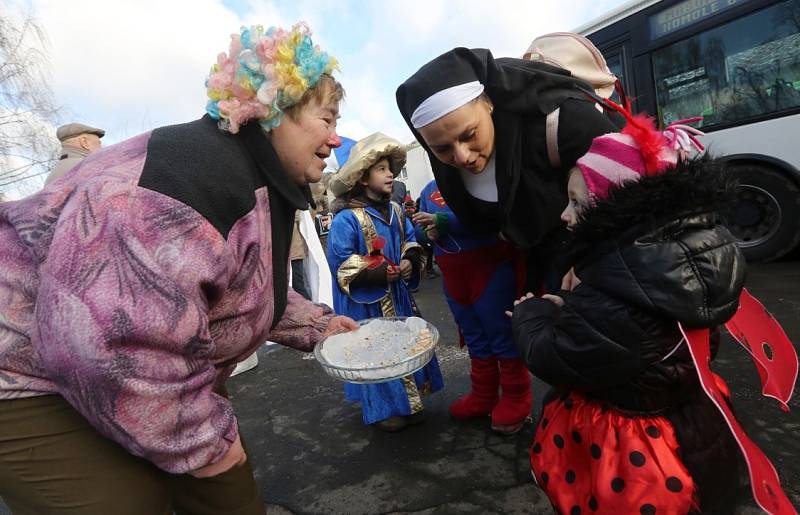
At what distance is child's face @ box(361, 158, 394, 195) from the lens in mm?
2699

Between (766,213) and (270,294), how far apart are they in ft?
18.6

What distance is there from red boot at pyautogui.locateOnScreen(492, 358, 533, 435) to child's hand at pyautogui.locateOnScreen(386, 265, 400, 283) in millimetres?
760

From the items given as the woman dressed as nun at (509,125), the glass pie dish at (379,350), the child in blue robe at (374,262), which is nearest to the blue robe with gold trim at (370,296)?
the child in blue robe at (374,262)

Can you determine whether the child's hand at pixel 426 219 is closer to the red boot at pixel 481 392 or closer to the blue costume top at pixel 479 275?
the blue costume top at pixel 479 275

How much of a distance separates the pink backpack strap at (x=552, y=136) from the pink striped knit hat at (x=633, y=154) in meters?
0.37

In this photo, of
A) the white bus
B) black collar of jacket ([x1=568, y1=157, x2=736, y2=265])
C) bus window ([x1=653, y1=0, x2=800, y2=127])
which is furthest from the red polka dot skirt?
bus window ([x1=653, y1=0, x2=800, y2=127])

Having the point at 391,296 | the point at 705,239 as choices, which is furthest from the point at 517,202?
the point at 391,296

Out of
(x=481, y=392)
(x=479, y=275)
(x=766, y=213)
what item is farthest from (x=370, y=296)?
(x=766, y=213)

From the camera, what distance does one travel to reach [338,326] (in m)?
1.77

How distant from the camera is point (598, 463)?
121 cm

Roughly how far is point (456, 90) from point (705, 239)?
972 mm

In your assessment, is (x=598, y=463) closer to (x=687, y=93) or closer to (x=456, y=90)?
(x=456, y=90)

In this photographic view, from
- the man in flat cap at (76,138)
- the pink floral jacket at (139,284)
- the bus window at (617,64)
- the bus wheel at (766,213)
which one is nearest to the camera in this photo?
the pink floral jacket at (139,284)

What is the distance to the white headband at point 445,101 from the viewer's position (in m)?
1.65
